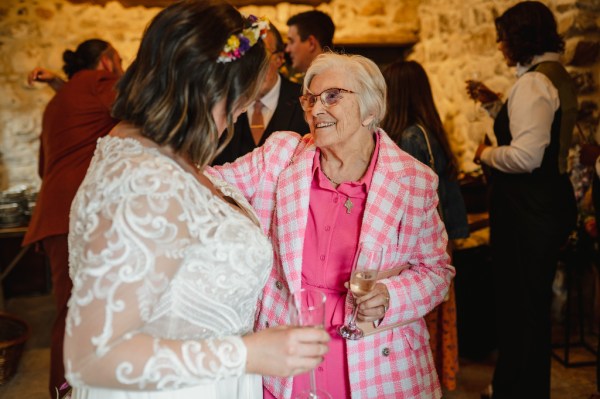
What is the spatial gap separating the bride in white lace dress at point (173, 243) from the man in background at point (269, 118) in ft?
5.44

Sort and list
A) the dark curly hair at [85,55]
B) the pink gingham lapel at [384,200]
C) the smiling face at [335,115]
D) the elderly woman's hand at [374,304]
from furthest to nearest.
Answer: the dark curly hair at [85,55], the smiling face at [335,115], the pink gingham lapel at [384,200], the elderly woman's hand at [374,304]

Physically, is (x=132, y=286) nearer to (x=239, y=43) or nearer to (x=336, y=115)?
(x=239, y=43)

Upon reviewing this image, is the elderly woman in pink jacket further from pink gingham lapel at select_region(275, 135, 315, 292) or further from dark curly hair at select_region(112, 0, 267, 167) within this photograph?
dark curly hair at select_region(112, 0, 267, 167)

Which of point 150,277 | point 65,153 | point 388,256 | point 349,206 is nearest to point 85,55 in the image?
point 65,153

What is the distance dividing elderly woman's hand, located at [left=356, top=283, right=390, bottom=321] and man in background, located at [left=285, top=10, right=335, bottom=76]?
7.02 feet

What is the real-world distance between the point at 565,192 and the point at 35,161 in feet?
14.5

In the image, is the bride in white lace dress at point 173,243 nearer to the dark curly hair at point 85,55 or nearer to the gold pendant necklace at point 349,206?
the gold pendant necklace at point 349,206

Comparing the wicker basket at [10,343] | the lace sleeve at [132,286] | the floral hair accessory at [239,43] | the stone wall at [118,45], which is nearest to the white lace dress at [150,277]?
the lace sleeve at [132,286]

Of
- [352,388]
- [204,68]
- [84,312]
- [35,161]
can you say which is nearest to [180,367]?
[84,312]

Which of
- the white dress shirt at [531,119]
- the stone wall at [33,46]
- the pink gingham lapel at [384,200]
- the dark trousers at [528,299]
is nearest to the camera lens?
the pink gingham lapel at [384,200]

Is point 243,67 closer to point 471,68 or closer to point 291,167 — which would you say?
point 291,167

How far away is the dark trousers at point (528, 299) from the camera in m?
2.83

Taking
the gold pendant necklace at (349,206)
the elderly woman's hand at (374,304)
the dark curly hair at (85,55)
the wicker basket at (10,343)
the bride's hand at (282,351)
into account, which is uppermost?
the dark curly hair at (85,55)

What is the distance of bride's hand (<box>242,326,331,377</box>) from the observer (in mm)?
1135
